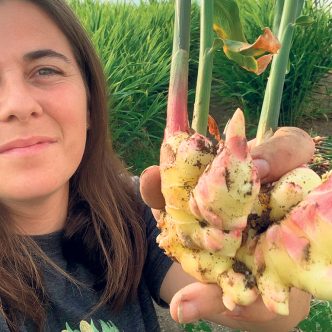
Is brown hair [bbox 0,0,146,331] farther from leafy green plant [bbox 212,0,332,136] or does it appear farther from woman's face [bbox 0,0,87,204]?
leafy green plant [bbox 212,0,332,136]

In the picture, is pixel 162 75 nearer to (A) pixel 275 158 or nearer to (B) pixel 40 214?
(B) pixel 40 214

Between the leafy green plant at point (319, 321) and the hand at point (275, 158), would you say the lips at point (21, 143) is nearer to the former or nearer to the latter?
the hand at point (275, 158)

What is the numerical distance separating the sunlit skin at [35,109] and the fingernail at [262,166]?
1.40 feet

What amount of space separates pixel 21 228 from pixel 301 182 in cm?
66

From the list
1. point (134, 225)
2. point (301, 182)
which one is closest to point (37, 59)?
point (134, 225)

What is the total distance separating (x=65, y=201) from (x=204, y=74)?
0.67 metres

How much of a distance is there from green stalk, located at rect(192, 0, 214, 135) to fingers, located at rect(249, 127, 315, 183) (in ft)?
0.21

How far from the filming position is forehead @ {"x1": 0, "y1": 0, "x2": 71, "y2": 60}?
36.6 inches

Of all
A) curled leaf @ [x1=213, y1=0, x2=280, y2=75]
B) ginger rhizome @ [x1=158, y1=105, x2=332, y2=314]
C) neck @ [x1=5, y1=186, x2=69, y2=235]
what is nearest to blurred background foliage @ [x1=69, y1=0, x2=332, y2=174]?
neck @ [x1=5, y1=186, x2=69, y2=235]

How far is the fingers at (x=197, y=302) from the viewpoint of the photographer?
0.59 metres

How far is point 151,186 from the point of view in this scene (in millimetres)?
652

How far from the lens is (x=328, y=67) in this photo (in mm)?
3424

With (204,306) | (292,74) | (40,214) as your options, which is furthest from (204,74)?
(292,74)

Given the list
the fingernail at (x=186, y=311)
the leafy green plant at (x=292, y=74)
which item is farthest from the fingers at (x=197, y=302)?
the leafy green plant at (x=292, y=74)
